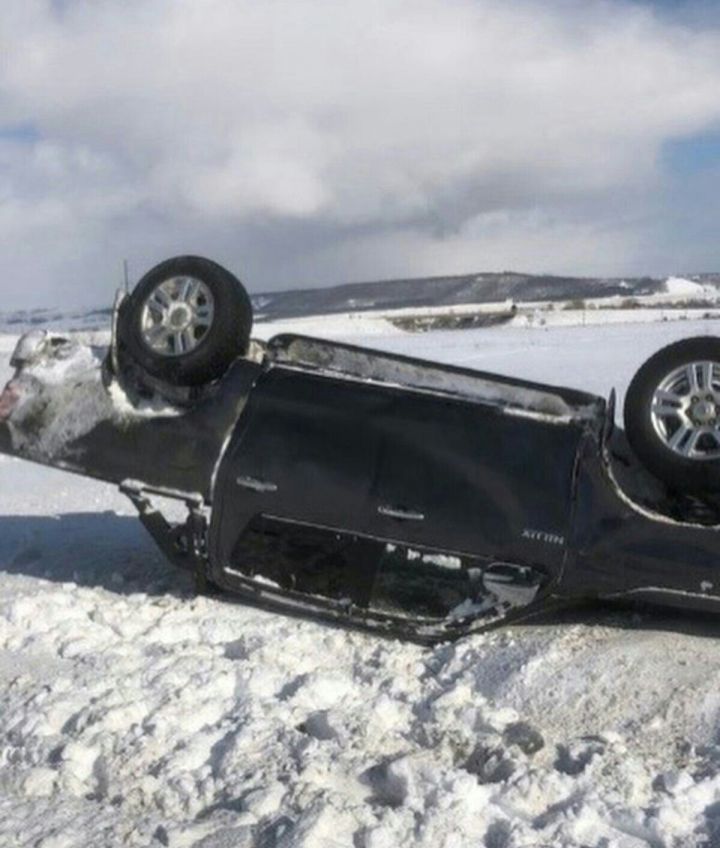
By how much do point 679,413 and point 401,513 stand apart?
126 centimetres

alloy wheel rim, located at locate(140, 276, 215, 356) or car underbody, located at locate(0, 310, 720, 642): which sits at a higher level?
alloy wheel rim, located at locate(140, 276, 215, 356)

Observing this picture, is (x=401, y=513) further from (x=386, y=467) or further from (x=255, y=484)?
(x=255, y=484)

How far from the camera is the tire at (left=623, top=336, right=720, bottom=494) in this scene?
18.0 feet

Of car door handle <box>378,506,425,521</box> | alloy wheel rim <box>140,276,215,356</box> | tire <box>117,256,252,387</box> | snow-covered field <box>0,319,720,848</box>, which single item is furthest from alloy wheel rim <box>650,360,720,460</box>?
alloy wheel rim <box>140,276,215,356</box>

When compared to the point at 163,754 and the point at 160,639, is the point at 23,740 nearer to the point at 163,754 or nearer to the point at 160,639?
the point at 163,754

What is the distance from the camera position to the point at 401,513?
18.1ft

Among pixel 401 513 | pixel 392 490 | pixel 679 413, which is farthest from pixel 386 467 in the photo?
pixel 679 413

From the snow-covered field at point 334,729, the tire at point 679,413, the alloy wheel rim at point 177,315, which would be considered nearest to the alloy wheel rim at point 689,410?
the tire at point 679,413

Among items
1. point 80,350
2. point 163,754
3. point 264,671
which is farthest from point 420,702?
point 80,350

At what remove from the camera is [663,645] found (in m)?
5.17

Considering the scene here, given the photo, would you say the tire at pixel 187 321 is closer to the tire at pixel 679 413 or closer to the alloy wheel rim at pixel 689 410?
the tire at pixel 679 413

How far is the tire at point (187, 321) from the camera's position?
6.09m

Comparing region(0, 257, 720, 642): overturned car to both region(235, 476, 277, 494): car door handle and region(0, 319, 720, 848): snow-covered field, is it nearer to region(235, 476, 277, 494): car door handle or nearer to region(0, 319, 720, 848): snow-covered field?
region(235, 476, 277, 494): car door handle

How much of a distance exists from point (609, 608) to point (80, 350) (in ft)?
9.54
